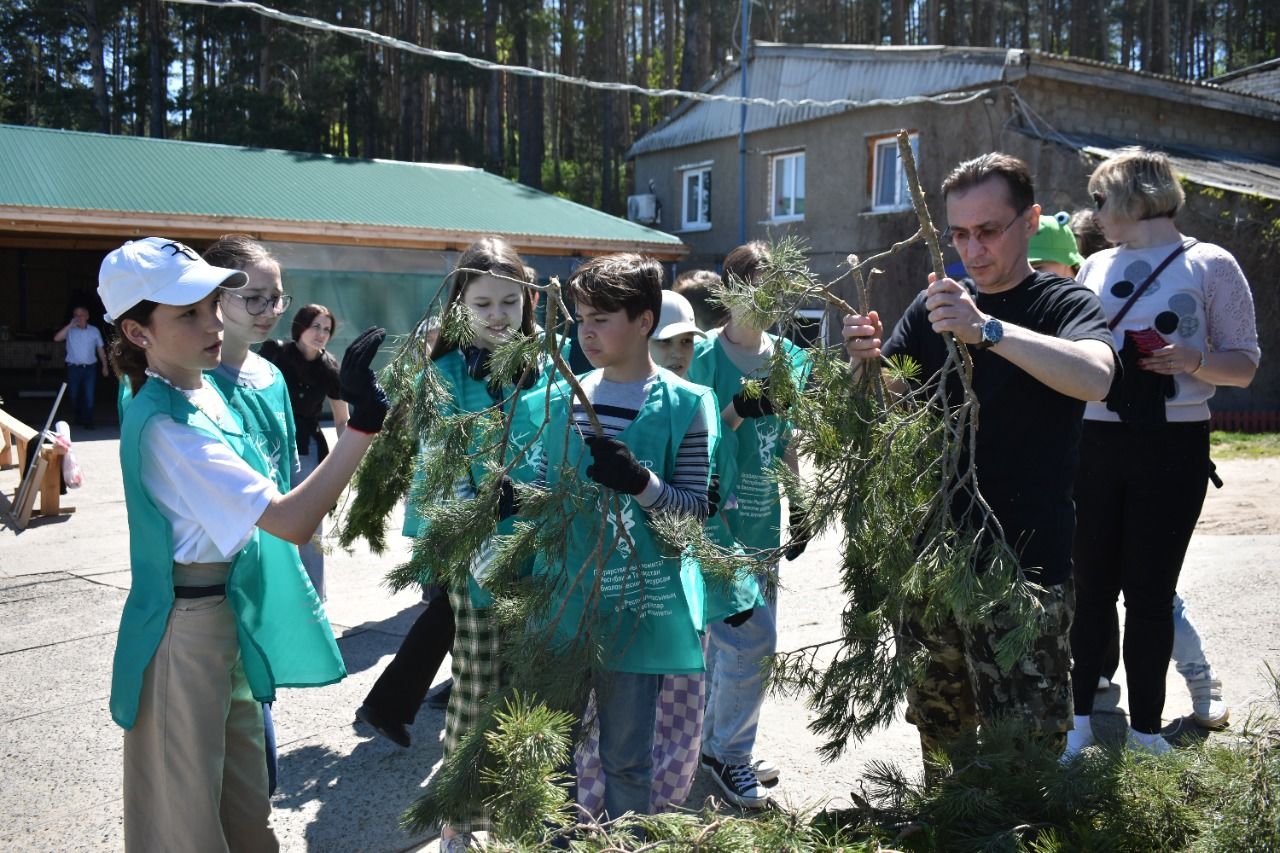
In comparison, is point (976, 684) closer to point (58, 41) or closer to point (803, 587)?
point (803, 587)

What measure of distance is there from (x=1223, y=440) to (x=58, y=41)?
Answer: 3537 cm

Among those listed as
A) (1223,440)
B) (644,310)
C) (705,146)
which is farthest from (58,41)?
(644,310)

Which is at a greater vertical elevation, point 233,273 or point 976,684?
point 233,273

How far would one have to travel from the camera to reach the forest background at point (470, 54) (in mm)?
29598

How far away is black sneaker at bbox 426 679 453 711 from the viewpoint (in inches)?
170

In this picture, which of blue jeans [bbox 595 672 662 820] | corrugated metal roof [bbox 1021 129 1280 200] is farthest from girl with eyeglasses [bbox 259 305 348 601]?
corrugated metal roof [bbox 1021 129 1280 200]

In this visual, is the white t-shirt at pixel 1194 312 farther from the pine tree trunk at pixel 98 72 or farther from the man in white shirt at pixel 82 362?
the pine tree trunk at pixel 98 72

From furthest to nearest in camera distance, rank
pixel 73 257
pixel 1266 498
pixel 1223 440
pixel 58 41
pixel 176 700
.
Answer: pixel 58 41
pixel 73 257
pixel 1223 440
pixel 1266 498
pixel 176 700

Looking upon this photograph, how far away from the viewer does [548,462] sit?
8.54ft

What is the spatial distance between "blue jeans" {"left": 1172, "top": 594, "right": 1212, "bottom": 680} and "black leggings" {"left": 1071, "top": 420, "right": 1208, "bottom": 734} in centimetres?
54

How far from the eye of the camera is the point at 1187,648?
12.7 feet

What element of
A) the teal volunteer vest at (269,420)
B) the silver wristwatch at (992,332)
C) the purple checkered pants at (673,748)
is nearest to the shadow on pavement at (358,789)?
the purple checkered pants at (673,748)

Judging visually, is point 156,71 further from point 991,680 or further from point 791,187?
point 991,680

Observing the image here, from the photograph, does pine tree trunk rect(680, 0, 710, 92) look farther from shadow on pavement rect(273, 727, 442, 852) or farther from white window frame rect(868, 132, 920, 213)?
shadow on pavement rect(273, 727, 442, 852)
